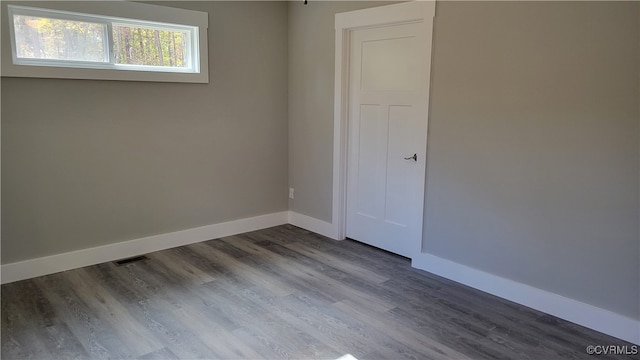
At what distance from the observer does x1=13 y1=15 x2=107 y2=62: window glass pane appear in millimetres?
3236

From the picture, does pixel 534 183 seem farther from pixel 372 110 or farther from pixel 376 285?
pixel 372 110

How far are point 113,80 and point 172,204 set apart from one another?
1.21 m

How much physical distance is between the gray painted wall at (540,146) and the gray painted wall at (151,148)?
1.91 meters

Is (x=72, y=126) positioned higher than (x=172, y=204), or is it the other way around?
(x=72, y=126)

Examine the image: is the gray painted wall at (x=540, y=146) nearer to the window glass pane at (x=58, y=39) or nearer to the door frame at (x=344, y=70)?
the door frame at (x=344, y=70)

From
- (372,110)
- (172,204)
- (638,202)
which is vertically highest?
(372,110)

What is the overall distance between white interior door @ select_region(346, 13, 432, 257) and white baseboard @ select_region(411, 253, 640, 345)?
10.1 inches

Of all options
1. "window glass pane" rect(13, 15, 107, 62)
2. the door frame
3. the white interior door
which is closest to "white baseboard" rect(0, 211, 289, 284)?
the door frame

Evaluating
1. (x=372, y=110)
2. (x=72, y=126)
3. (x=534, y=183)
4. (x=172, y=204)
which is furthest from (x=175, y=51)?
(x=534, y=183)

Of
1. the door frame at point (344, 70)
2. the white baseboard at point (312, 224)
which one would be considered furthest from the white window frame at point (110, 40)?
the white baseboard at point (312, 224)

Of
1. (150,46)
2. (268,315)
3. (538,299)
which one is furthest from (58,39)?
(538,299)

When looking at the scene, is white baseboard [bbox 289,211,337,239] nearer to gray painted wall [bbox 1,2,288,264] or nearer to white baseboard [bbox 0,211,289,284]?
white baseboard [bbox 0,211,289,284]

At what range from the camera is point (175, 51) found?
159 inches

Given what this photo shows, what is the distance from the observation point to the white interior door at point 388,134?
11.8 ft
